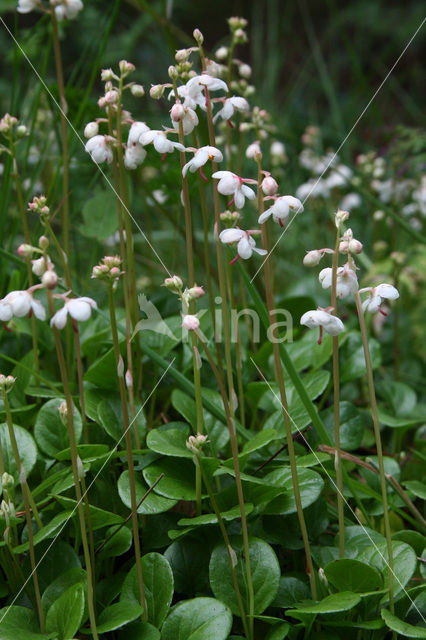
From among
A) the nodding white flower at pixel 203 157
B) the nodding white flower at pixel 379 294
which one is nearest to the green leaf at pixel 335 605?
the nodding white flower at pixel 379 294

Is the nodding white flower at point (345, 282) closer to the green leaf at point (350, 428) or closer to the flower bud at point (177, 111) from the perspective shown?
the flower bud at point (177, 111)

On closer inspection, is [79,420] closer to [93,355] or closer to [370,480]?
[93,355]

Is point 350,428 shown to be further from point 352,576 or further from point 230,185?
point 230,185

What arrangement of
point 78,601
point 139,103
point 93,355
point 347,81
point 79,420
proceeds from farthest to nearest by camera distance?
1. point 347,81
2. point 139,103
3. point 93,355
4. point 79,420
5. point 78,601

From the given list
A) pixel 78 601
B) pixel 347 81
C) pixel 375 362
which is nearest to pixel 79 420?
pixel 78 601

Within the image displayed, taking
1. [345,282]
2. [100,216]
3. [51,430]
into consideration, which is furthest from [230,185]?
[100,216]
